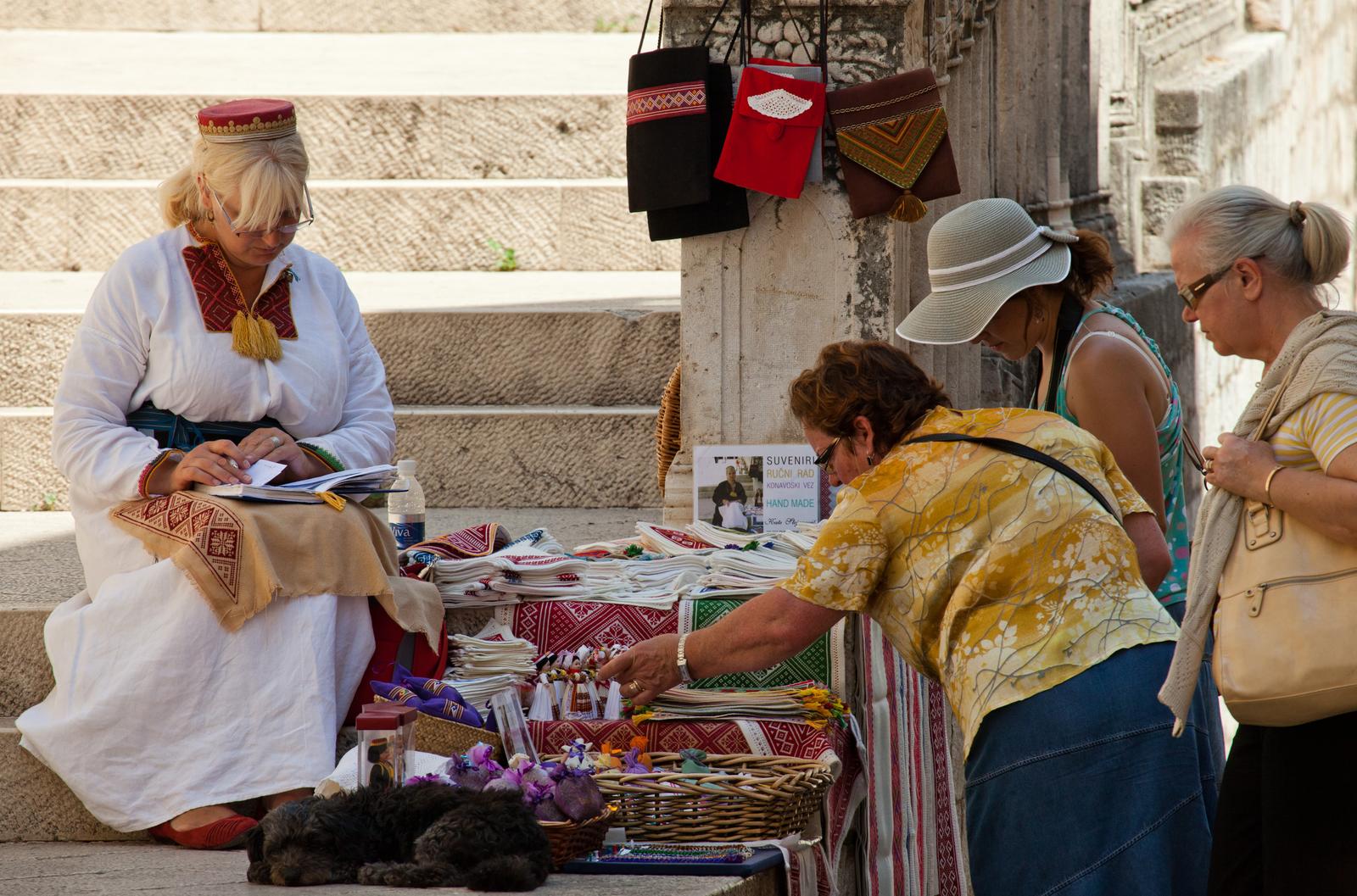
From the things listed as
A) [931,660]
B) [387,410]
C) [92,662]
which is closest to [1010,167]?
[387,410]

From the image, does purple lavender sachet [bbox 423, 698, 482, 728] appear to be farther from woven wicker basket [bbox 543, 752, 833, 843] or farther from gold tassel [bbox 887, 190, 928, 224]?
gold tassel [bbox 887, 190, 928, 224]

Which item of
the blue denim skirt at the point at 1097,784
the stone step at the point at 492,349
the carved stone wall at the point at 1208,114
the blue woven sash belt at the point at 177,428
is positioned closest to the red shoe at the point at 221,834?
the blue woven sash belt at the point at 177,428

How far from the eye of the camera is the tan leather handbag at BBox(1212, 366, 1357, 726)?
8.39 feet

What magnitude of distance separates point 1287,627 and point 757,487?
247 centimetres

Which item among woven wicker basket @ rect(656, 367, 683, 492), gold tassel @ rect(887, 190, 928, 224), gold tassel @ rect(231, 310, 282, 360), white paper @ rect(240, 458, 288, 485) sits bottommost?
woven wicker basket @ rect(656, 367, 683, 492)

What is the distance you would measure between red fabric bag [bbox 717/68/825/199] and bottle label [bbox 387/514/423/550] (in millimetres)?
1362

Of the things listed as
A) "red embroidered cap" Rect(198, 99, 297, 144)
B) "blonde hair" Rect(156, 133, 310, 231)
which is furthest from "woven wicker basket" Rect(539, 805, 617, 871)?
"red embroidered cap" Rect(198, 99, 297, 144)

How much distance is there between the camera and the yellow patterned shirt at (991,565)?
10.1ft

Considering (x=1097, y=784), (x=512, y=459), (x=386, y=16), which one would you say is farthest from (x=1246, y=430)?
(x=386, y=16)

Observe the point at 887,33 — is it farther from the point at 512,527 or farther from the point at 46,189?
the point at 46,189

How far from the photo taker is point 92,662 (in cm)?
382

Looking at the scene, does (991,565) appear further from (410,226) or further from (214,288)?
(410,226)

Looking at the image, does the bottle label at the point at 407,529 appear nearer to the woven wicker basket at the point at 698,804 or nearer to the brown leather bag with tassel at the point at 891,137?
the woven wicker basket at the point at 698,804

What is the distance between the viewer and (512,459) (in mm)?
5930
